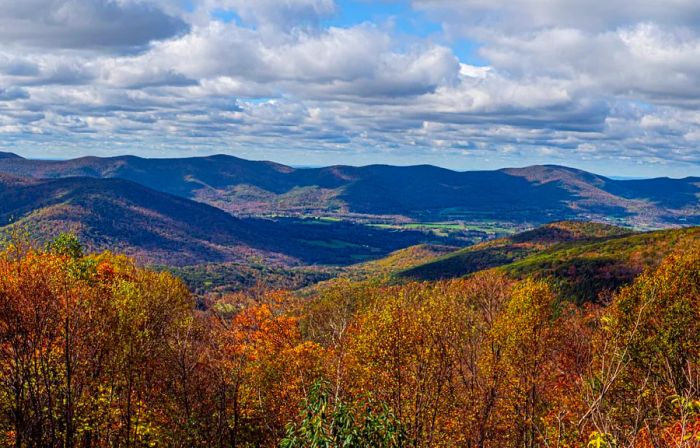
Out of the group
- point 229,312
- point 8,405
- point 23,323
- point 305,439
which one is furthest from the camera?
point 229,312

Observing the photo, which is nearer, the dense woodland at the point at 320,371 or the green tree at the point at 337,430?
the green tree at the point at 337,430

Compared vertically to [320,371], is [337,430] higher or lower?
higher

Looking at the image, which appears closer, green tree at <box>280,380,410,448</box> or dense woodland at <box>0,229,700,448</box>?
green tree at <box>280,380,410,448</box>

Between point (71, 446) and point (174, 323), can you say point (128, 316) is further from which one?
point (174, 323)

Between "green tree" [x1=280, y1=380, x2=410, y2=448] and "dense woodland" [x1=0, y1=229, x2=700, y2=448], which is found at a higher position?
"green tree" [x1=280, y1=380, x2=410, y2=448]

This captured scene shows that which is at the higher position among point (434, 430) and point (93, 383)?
point (93, 383)

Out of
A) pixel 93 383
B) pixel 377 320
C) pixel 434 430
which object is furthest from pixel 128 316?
pixel 434 430

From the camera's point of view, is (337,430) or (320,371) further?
(320,371)

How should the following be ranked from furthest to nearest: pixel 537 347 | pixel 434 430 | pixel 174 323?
pixel 174 323 → pixel 537 347 → pixel 434 430
